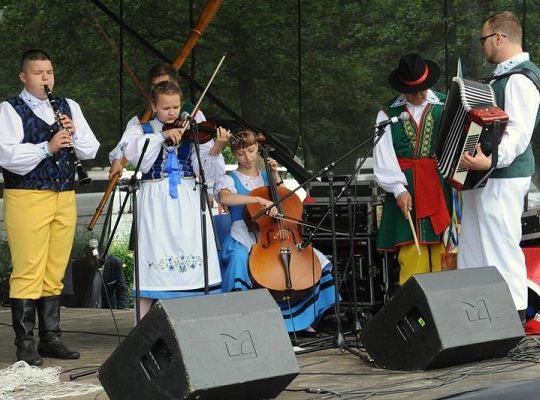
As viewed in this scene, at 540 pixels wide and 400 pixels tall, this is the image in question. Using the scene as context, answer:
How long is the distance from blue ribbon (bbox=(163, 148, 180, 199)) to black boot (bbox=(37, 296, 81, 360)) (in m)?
0.89

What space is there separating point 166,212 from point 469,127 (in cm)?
163

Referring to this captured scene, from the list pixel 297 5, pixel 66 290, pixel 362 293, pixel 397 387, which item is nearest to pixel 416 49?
pixel 297 5

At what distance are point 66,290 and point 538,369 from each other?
4.71 m

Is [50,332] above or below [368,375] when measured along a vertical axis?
above

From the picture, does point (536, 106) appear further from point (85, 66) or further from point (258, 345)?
point (85, 66)

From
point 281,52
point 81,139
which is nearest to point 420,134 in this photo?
point 81,139

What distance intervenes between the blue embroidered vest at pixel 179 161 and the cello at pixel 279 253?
1.77 ft

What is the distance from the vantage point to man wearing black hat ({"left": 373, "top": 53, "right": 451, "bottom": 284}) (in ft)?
19.7

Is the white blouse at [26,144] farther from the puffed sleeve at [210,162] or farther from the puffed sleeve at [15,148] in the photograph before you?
the puffed sleeve at [210,162]

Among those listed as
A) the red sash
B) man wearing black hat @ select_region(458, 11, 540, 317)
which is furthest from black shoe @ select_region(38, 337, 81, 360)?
man wearing black hat @ select_region(458, 11, 540, 317)

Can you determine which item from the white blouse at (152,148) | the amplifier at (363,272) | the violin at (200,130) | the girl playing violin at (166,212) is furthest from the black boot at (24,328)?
the amplifier at (363,272)

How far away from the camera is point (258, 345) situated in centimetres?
428

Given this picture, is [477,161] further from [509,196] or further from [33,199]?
[33,199]

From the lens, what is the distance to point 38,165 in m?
5.46
